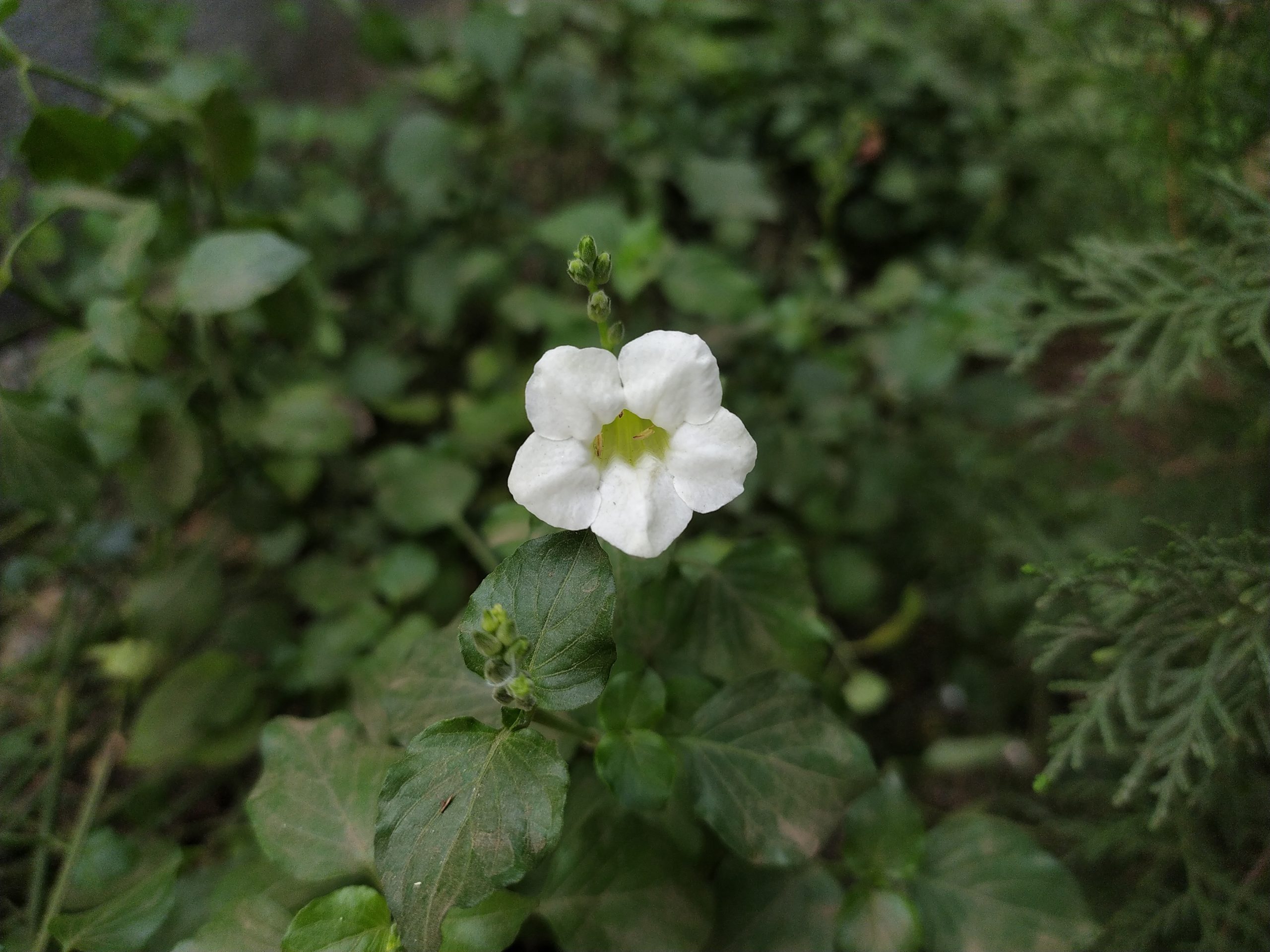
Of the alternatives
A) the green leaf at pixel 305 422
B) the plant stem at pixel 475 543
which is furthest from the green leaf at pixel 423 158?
the plant stem at pixel 475 543

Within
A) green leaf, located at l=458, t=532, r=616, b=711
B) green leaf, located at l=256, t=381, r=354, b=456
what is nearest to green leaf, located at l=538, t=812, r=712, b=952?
green leaf, located at l=458, t=532, r=616, b=711

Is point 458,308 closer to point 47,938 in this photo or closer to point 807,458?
point 807,458

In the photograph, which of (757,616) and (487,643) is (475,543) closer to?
(757,616)

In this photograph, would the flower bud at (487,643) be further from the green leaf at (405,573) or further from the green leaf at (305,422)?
the green leaf at (305,422)

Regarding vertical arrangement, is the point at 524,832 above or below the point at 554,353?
below

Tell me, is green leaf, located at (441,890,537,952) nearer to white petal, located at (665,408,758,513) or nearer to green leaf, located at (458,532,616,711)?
green leaf, located at (458,532,616,711)

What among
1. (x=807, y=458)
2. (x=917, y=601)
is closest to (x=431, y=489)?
(x=807, y=458)
